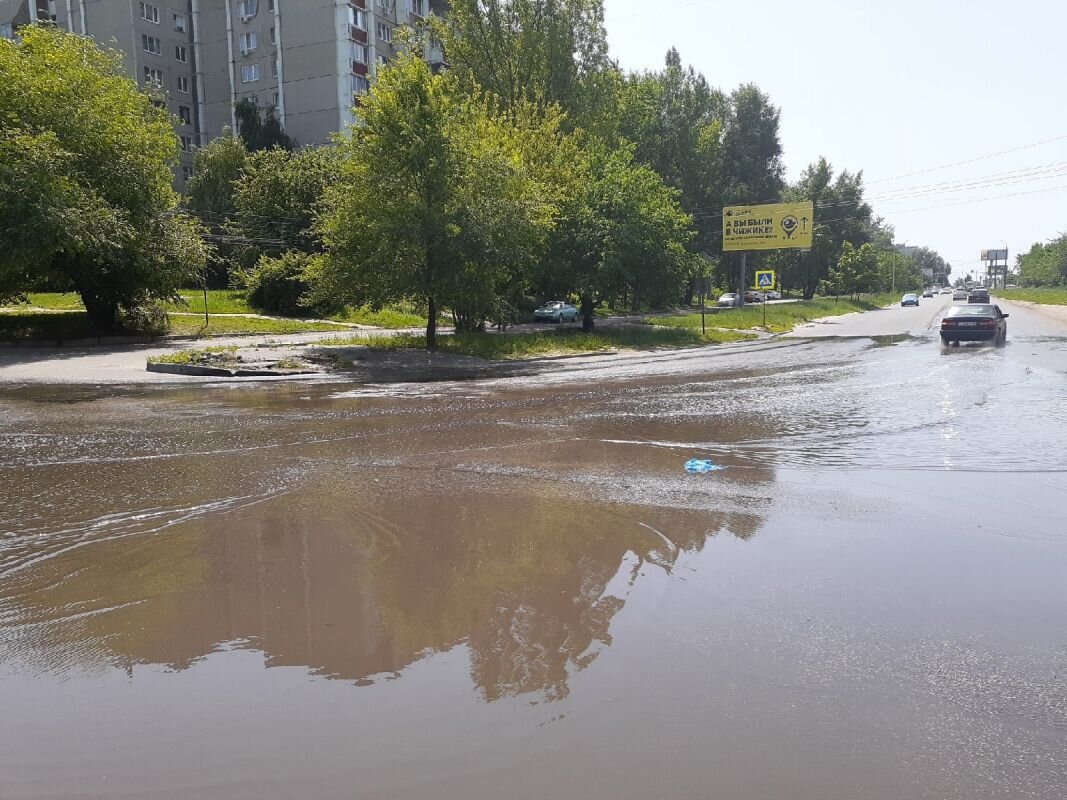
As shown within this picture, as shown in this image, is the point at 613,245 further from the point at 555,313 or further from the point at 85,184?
the point at 85,184

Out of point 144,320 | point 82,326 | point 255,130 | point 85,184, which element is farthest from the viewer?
point 255,130

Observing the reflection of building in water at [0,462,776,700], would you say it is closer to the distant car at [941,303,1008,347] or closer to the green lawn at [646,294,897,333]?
the distant car at [941,303,1008,347]

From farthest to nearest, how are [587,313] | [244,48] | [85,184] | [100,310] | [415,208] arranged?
[244,48]
[587,313]
[100,310]
[85,184]
[415,208]

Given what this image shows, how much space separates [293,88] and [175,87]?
12.1 meters

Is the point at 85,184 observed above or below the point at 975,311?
above

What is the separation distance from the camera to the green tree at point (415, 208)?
2462 cm

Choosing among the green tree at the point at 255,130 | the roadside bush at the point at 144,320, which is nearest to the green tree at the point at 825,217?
the green tree at the point at 255,130

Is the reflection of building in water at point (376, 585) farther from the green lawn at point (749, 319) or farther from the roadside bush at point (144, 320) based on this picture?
the green lawn at point (749, 319)

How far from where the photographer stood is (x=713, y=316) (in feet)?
161

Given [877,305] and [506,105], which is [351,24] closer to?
[506,105]

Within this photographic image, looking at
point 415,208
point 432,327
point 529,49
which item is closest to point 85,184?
point 415,208

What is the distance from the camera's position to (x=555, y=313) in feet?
160

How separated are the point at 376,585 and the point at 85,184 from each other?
1100 inches

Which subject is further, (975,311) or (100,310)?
(100,310)
